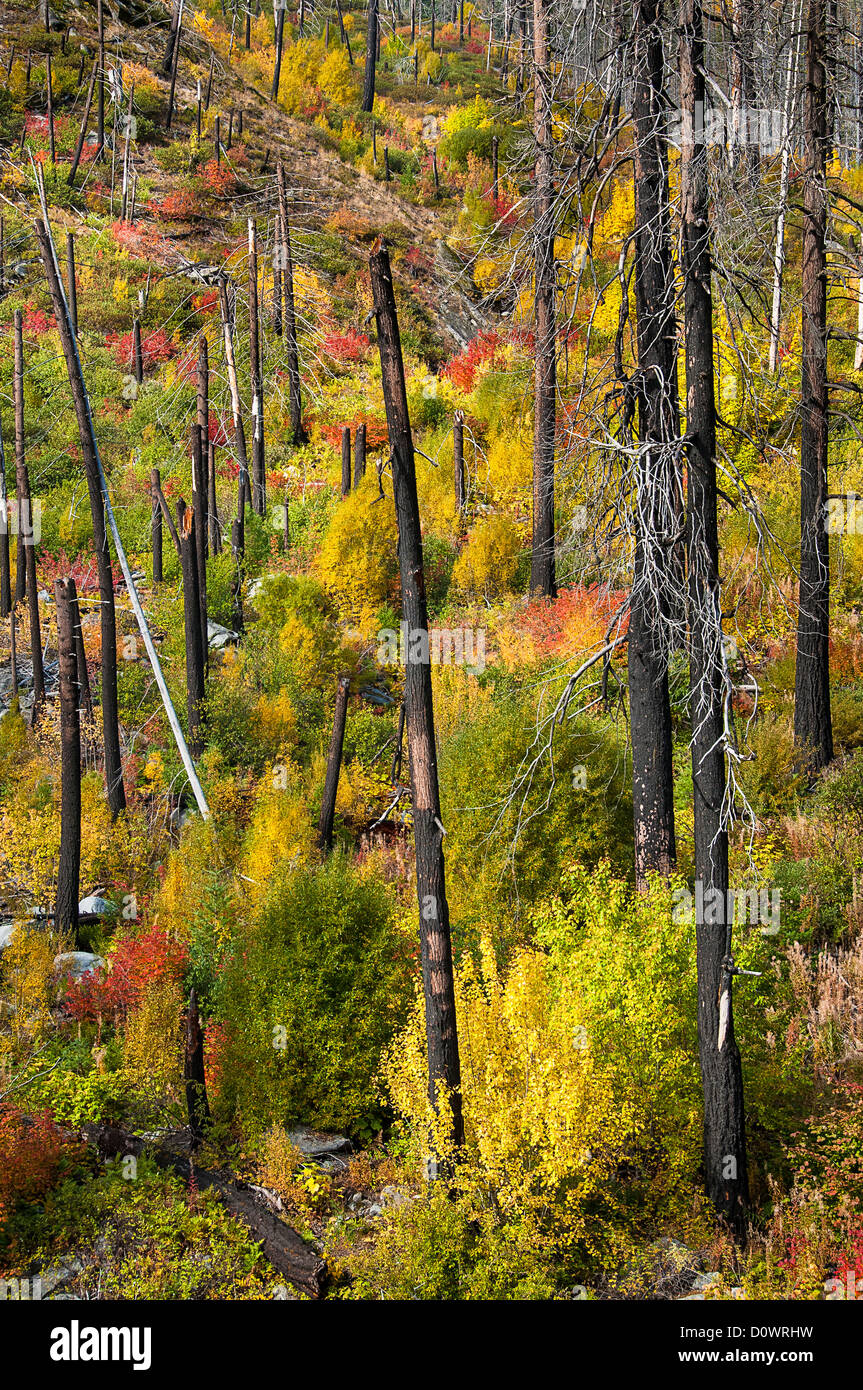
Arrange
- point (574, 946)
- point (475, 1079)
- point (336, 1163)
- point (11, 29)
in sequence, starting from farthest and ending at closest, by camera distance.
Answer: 1. point (11, 29)
2. point (336, 1163)
3. point (574, 946)
4. point (475, 1079)

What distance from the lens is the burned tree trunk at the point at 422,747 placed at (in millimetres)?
8445

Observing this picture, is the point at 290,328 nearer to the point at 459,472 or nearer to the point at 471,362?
the point at 471,362

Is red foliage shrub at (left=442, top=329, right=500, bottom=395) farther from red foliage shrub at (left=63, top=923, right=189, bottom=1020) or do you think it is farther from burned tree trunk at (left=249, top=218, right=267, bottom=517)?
red foliage shrub at (left=63, top=923, right=189, bottom=1020)

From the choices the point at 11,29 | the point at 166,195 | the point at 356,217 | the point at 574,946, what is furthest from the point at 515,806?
the point at 11,29

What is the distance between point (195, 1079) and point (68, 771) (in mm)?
6905

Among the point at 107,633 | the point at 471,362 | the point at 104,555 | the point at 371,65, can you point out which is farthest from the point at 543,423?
the point at 371,65

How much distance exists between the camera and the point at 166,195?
148 ft

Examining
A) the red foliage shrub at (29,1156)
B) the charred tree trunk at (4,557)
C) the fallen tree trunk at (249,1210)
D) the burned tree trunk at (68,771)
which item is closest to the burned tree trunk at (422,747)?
the fallen tree trunk at (249,1210)

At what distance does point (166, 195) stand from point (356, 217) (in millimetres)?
8573

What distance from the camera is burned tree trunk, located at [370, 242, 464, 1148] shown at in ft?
27.7

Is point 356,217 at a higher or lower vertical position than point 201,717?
higher

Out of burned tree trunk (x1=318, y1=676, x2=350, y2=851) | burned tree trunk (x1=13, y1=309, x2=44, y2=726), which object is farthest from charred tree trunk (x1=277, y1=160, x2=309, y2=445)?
burned tree trunk (x1=318, y1=676, x2=350, y2=851)

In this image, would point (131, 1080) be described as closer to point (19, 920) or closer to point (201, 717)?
point (19, 920)

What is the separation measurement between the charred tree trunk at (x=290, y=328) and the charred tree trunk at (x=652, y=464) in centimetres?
2240
